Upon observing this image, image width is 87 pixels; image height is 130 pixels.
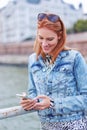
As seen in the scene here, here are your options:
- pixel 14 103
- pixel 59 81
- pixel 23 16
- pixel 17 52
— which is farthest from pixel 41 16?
pixel 23 16

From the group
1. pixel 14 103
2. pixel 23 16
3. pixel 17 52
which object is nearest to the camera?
pixel 14 103

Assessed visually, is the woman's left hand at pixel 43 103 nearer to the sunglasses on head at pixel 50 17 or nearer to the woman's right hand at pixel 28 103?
the woman's right hand at pixel 28 103

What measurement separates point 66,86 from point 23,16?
129 feet

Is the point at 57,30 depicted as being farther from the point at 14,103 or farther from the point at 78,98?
the point at 14,103

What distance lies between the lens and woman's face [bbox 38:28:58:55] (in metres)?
0.83

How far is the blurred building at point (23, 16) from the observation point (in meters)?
38.9

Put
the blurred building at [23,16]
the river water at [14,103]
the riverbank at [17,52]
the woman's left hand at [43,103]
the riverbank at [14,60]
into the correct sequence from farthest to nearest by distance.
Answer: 1. the blurred building at [23,16]
2. the riverbank at [14,60]
3. the riverbank at [17,52]
4. the river water at [14,103]
5. the woman's left hand at [43,103]

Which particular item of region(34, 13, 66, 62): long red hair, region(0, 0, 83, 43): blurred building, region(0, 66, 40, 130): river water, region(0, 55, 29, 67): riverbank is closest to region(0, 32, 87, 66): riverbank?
region(0, 55, 29, 67): riverbank

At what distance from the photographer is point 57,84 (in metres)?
0.83

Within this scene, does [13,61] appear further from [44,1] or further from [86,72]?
[86,72]

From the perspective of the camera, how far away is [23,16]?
39688 mm

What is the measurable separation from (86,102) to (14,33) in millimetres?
39021

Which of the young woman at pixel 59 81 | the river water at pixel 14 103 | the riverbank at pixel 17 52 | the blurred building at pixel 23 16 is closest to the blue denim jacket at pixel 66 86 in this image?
the young woman at pixel 59 81

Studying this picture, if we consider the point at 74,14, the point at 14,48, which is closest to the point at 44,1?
the point at 74,14
